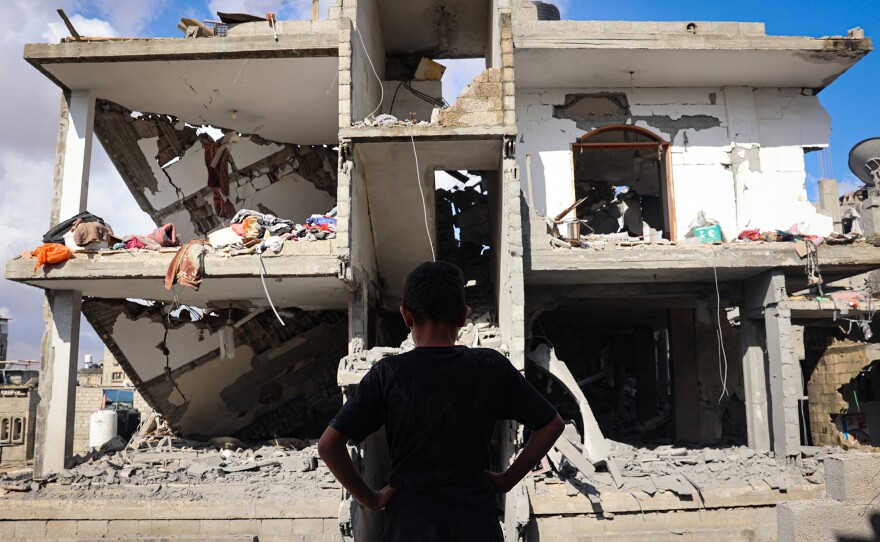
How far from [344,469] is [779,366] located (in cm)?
1173

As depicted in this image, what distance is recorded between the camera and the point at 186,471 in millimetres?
12188

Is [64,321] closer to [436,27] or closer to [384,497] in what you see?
[436,27]

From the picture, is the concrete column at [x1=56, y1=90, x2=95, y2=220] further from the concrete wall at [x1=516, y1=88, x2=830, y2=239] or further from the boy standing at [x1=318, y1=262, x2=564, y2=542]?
the boy standing at [x1=318, y1=262, x2=564, y2=542]

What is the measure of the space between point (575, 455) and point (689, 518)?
1.99m

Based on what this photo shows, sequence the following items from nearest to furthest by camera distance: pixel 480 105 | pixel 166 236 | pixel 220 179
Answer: pixel 480 105, pixel 166 236, pixel 220 179

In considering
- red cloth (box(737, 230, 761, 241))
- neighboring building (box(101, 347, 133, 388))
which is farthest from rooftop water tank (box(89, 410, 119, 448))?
Result: red cloth (box(737, 230, 761, 241))

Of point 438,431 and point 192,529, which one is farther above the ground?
point 438,431

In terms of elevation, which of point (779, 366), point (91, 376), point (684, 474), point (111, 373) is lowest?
point (684, 474)

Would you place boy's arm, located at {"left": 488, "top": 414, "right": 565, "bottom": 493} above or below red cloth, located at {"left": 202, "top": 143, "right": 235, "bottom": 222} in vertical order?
below

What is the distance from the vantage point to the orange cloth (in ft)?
38.1

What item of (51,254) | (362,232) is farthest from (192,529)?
(362,232)

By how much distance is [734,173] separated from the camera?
13.8 metres

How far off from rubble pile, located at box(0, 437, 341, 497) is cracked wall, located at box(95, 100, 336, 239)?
5168 mm

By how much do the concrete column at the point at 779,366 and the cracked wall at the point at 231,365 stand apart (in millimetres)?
8748
